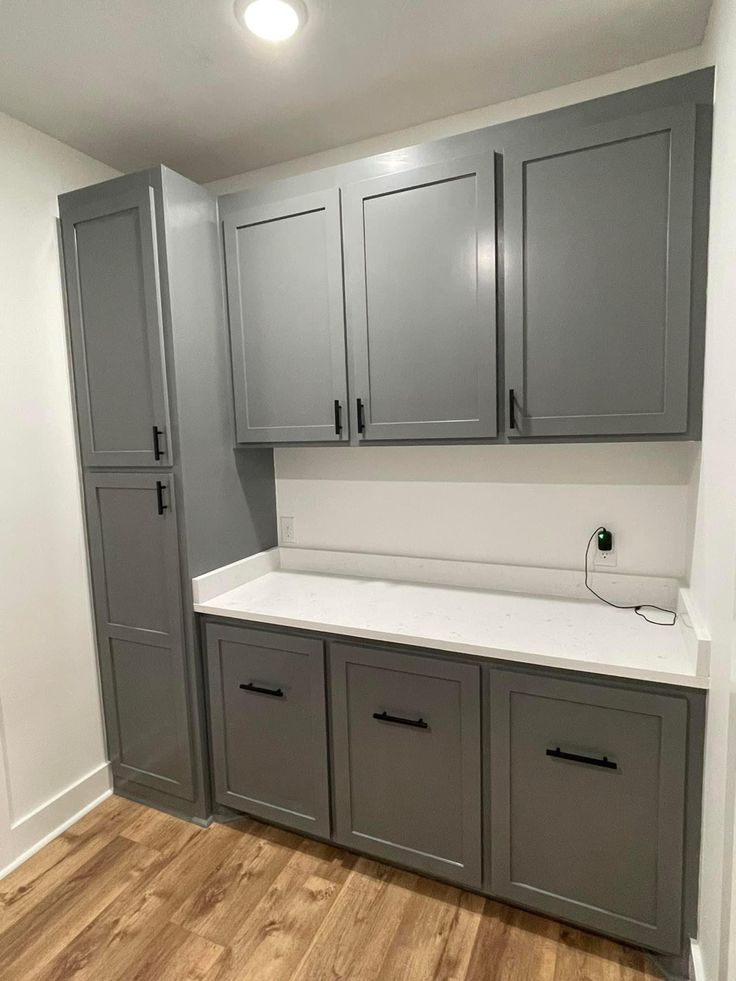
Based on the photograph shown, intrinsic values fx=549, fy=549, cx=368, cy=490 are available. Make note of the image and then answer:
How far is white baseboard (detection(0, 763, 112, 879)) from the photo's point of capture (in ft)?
6.50

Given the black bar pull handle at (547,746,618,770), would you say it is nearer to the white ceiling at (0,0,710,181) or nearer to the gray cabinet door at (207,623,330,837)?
the gray cabinet door at (207,623,330,837)

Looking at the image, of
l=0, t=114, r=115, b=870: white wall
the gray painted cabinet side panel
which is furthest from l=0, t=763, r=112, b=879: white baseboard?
the gray painted cabinet side panel

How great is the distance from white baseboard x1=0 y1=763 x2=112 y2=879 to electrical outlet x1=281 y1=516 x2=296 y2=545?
1.20 m

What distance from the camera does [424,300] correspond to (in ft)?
5.98

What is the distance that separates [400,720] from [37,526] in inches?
58.9

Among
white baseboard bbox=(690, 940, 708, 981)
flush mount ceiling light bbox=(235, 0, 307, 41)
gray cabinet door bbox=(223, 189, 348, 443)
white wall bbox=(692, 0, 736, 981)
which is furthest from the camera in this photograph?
gray cabinet door bbox=(223, 189, 348, 443)

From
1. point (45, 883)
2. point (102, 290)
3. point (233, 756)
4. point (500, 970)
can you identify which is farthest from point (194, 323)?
point (500, 970)

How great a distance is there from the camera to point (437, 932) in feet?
5.38

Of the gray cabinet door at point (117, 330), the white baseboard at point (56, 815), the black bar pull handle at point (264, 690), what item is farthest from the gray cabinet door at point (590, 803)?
the white baseboard at point (56, 815)

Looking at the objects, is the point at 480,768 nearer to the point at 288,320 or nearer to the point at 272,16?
the point at 288,320

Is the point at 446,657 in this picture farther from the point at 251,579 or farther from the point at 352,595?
the point at 251,579

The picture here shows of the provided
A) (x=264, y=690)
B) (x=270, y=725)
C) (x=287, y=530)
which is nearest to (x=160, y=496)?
(x=287, y=530)

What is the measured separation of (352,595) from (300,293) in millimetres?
1142

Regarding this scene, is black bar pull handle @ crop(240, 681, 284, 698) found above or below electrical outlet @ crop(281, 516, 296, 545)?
below
